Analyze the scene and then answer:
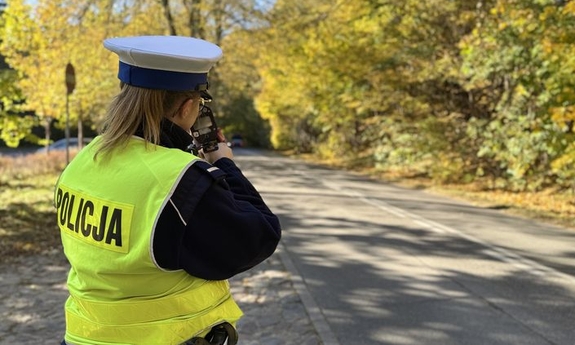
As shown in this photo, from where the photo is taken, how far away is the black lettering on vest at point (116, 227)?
147 centimetres

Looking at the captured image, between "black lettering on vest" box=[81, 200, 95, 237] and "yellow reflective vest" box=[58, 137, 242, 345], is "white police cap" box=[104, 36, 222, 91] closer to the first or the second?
"yellow reflective vest" box=[58, 137, 242, 345]

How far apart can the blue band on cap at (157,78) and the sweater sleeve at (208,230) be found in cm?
26

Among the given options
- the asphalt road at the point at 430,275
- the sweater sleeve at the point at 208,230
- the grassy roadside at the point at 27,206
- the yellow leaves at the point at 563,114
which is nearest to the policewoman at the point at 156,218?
the sweater sleeve at the point at 208,230

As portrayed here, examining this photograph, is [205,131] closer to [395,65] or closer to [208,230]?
[208,230]

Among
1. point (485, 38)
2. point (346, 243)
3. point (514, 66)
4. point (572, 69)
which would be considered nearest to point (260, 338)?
point (346, 243)

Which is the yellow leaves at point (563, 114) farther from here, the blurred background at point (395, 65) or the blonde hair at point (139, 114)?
the blonde hair at point (139, 114)

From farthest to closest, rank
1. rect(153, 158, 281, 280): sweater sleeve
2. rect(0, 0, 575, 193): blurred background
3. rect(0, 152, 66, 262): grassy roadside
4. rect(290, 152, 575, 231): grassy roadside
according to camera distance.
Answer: rect(0, 0, 575, 193): blurred background
rect(290, 152, 575, 231): grassy roadside
rect(0, 152, 66, 262): grassy roadside
rect(153, 158, 281, 280): sweater sleeve

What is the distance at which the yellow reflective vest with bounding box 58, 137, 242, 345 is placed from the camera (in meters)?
1.45

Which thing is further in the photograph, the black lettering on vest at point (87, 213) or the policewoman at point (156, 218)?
the black lettering on vest at point (87, 213)

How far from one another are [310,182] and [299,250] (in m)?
9.65

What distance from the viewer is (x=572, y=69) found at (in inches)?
376

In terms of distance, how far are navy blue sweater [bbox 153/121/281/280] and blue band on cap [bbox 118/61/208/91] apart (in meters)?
0.12

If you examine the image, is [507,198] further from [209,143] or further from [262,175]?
[209,143]

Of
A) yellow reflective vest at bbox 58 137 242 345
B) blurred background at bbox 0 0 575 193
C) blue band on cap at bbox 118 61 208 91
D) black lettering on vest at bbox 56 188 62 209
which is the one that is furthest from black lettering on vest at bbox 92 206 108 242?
blurred background at bbox 0 0 575 193
